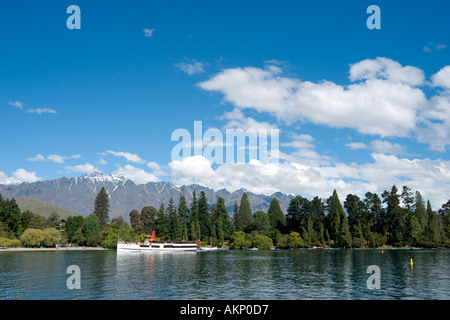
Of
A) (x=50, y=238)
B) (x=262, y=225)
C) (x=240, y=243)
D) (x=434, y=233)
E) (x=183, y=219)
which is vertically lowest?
(x=240, y=243)

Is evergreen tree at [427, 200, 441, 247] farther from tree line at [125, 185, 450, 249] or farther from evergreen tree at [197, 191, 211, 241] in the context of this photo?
evergreen tree at [197, 191, 211, 241]

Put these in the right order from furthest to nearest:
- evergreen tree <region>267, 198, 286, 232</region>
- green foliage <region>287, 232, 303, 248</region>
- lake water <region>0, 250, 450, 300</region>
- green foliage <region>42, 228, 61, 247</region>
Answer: evergreen tree <region>267, 198, 286, 232</region>
green foliage <region>287, 232, 303, 248</region>
green foliage <region>42, 228, 61, 247</region>
lake water <region>0, 250, 450, 300</region>

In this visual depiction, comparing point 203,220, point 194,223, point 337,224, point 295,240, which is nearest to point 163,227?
point 194,223

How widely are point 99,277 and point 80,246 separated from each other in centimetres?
14921

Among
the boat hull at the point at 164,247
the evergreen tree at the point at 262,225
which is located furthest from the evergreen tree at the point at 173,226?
the evergreen tree at the point at 262,225

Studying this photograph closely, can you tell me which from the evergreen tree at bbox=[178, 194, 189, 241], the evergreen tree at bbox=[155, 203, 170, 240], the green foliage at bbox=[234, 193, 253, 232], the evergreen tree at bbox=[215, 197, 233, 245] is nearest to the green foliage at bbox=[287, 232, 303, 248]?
the green foliage at bbox=[234, 193, 253, 232]

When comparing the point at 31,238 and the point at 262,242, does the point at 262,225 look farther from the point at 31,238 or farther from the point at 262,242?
the point at 31,238

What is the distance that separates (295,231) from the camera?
18300 cm

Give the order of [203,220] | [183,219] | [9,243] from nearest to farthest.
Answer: [9,243], [183,219], [203,220]

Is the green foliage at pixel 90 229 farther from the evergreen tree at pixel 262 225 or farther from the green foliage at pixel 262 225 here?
the evergreen tree at pixel 262 225
